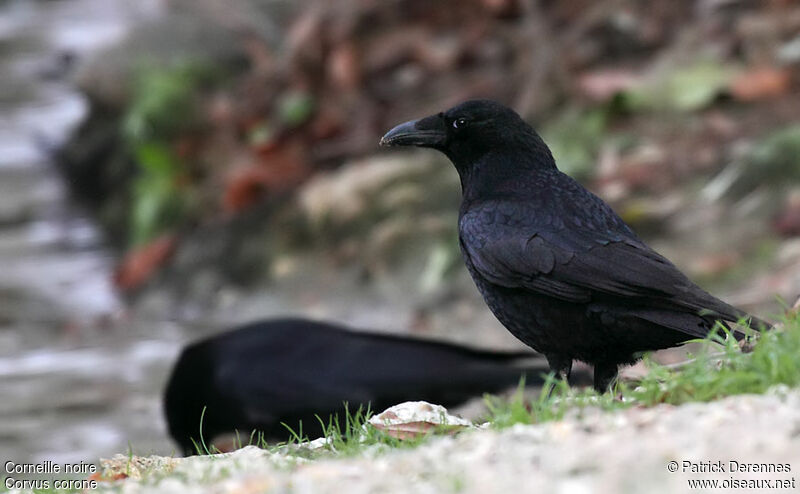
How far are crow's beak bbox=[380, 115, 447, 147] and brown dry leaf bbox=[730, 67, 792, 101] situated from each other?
4438 mm

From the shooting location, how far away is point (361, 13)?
9.95 meters

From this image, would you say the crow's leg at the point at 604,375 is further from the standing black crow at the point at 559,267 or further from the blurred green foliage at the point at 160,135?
the blurred green foliage at the point at 160,135

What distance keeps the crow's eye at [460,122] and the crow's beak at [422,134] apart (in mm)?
53

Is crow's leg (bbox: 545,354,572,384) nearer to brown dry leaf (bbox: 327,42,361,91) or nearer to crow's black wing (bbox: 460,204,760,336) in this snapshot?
crow's black wing (bbox: 460,204,760,336)

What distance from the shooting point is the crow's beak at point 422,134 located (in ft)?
15.3

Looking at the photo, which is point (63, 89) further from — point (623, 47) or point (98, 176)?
point (623, 47)

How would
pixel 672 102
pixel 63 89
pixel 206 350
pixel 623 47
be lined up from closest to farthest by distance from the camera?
pixel 206 350
pixel 672 102
pixel 623 47
pixel 63 89

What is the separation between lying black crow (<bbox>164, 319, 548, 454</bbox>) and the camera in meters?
5.54

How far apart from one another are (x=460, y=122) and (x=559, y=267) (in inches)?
34.6

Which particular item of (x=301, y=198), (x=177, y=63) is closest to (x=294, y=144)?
(x=301, y=198)

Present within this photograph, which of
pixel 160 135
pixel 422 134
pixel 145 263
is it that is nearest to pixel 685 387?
pixel 422 134

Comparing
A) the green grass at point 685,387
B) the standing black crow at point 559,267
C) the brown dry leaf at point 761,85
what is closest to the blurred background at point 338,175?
the brown dry leaf at point 761,85

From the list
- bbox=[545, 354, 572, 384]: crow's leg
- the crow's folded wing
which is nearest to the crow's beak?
the crow's folded wing

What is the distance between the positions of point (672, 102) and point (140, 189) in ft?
15.0
